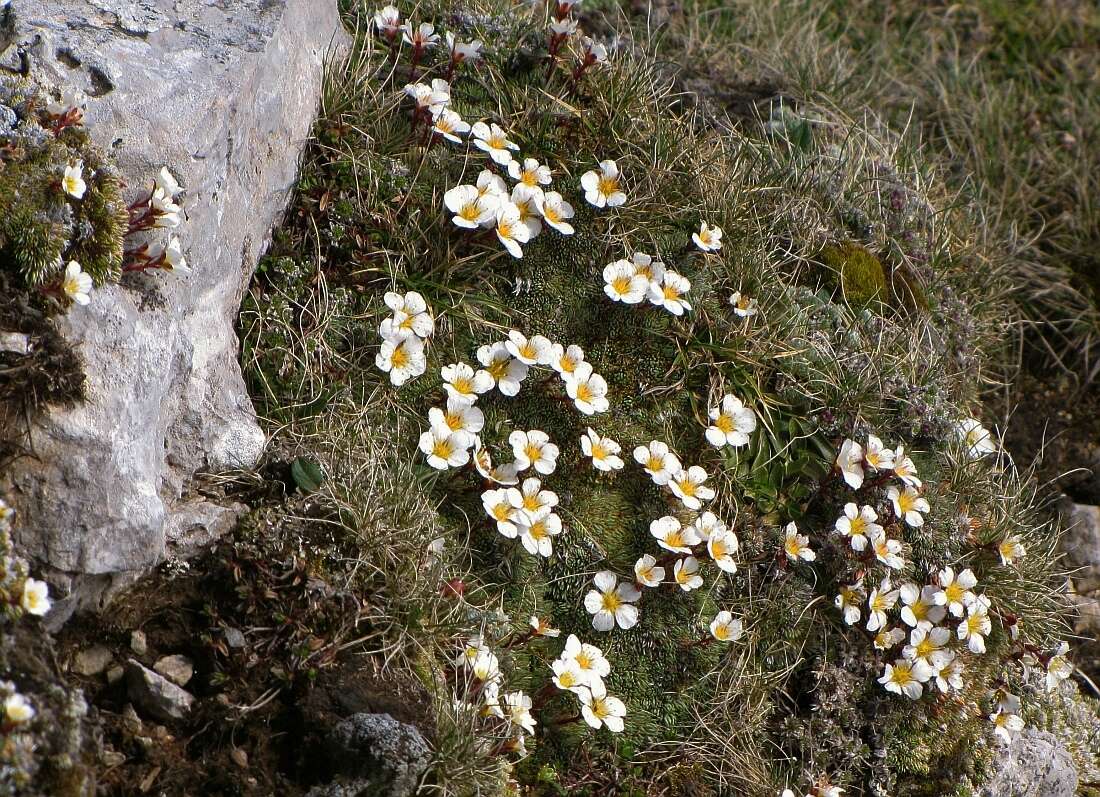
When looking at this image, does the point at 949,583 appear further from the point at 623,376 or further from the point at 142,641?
the point at 142,641

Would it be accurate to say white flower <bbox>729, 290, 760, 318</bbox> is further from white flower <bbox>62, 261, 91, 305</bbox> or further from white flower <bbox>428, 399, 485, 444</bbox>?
white flower <bbox>62, 261, 91, 305</bbox>

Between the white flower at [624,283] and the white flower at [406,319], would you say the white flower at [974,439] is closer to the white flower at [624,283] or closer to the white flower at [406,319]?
the white flower at [624,283]

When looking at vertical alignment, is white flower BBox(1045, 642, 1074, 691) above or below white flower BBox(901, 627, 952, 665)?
below

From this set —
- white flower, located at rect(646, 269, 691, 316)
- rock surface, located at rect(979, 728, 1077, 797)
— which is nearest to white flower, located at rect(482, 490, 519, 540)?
white flower, located at rect(646, 269, 691, 316)

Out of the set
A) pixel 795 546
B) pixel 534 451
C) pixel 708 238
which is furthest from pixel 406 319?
pixel 795 546

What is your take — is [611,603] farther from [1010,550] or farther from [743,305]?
[1010,550]

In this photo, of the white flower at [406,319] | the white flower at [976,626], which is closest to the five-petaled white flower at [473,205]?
the white flower at [406,319]
